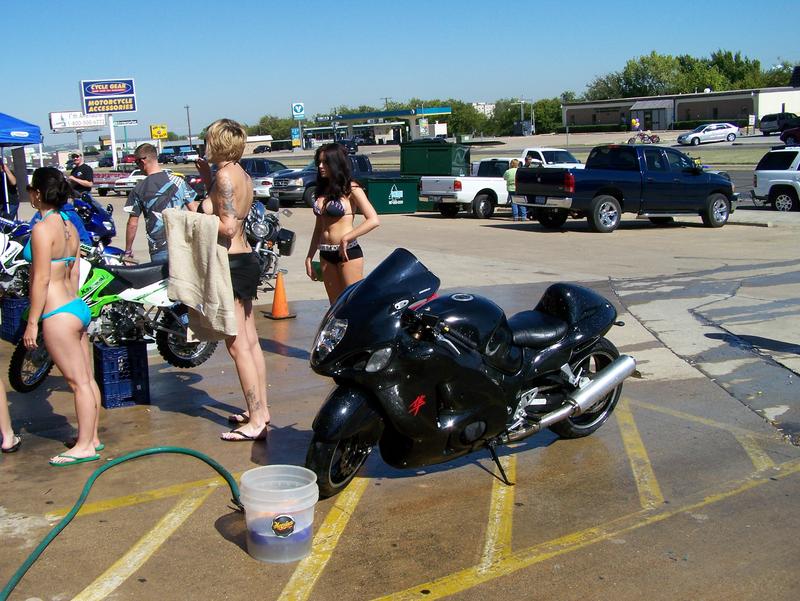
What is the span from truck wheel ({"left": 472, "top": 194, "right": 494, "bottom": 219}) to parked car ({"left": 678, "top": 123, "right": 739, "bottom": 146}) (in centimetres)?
4267

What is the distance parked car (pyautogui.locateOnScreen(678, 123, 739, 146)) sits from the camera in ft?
204

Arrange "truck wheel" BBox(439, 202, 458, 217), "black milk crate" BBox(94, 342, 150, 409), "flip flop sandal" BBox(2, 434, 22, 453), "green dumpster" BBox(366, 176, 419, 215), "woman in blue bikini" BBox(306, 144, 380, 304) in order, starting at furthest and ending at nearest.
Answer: "green dumpster" BBox(366, 176, 419, 215) → "truck wheel" BBox(439, 202, 458, 217) → "woman in blue bikini" BBox(306, 144, 380, 304) → "black milk crate" BBox(94, 342, 150, 409) → "flip flop sandal" BBox(2, 434, 22, 453)

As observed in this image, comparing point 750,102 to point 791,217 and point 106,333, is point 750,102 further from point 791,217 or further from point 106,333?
point 106,333

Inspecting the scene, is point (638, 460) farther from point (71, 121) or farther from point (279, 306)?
point (71, 121)

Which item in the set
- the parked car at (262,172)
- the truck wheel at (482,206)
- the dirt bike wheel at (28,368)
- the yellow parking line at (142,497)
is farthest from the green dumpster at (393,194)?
the yellow parking line at (142,497)

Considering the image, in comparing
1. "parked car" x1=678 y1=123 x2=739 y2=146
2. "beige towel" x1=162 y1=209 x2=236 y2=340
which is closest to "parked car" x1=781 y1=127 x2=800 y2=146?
"parked car" x1=678 y1=123 x2=739 y2=146

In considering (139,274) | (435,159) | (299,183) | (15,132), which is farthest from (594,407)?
(299,183)

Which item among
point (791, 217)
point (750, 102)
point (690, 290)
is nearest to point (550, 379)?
point (690, 290)

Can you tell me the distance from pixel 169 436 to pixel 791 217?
62.9 ft

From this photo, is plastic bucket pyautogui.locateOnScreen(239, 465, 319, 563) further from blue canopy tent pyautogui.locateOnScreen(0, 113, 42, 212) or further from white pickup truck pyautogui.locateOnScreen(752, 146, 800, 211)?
white pickup truck pyautogui.locateOnScreen(752, 146, 800, 211)

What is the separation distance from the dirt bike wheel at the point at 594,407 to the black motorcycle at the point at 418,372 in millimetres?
547

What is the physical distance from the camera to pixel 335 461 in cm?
482

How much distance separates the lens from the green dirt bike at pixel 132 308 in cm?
759

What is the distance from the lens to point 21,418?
664 cm
